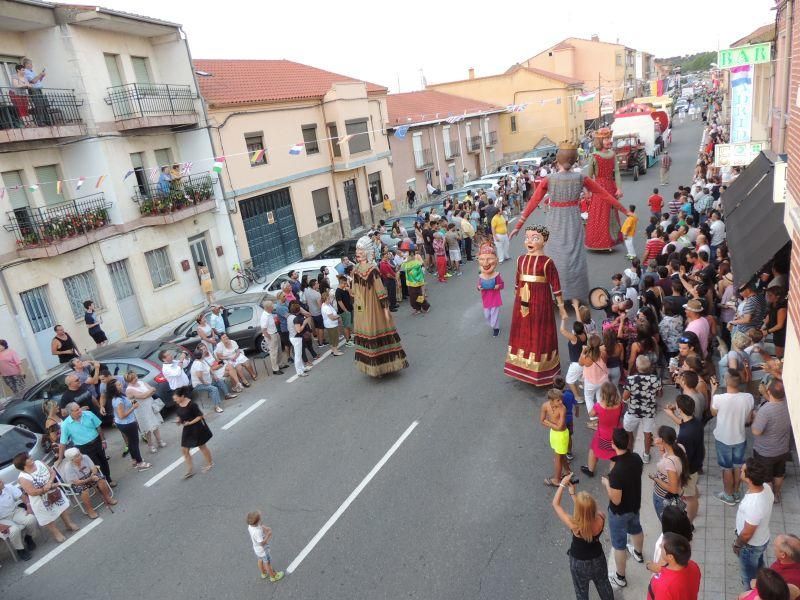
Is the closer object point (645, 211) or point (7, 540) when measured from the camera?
point (7, 540)

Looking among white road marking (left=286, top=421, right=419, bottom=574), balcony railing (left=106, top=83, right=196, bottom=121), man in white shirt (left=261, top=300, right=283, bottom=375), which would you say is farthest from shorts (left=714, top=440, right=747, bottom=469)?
balcony railing (left=106, top=83, right=196, bottom=121)

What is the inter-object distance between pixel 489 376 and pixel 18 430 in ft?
22.9

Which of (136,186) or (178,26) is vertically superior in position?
(178,26)

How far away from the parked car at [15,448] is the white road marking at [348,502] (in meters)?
4.31

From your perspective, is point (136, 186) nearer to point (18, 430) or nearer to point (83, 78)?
point (83, 78)

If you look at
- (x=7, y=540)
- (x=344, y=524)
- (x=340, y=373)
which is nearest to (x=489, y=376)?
(x=340, y=373)

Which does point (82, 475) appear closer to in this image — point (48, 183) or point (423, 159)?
point (48, 183)

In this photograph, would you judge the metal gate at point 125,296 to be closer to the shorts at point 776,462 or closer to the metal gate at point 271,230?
the metal gate at point 271,230

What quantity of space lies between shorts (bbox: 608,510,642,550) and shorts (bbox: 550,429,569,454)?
3.99 ft

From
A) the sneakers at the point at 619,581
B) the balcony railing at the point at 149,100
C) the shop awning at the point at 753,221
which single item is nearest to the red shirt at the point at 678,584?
the sneakers at the point at 619,581

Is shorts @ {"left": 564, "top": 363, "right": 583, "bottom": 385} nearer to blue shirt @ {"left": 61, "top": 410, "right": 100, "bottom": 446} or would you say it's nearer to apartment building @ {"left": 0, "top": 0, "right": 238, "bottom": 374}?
blue shirt @ {"left": 61, "top": 410, "right": 100, "bottom": 446}

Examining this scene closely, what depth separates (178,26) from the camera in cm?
1744

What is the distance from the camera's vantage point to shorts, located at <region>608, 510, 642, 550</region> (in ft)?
16.6

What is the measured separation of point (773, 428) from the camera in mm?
5387
